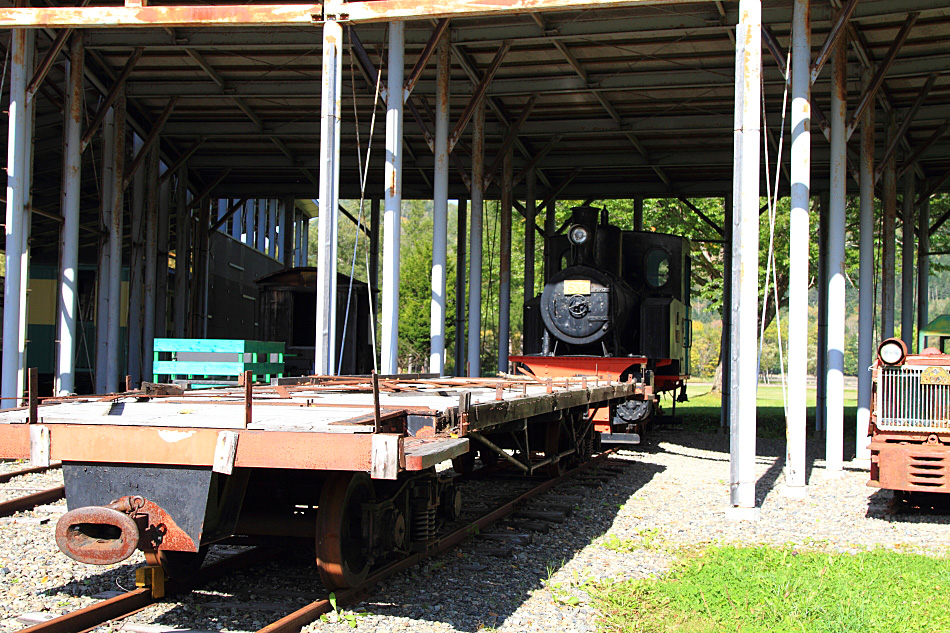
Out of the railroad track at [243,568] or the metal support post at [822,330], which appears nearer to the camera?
the railroad track at [243,568]

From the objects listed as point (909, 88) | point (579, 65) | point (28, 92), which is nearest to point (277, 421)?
point (28, 92)

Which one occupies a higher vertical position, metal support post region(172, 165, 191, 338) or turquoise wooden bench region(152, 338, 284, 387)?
metal support post region(172, 165, 191, 338)

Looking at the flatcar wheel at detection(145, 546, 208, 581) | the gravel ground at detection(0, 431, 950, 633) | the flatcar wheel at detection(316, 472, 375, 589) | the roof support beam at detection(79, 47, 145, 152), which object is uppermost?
the roof support beam at detection(79, 47, 145, 152)

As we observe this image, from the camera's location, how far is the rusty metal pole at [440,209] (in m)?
13.0

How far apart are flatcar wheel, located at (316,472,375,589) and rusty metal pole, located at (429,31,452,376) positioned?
26.0 ft

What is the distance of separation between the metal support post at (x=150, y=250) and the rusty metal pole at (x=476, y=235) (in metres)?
7.71

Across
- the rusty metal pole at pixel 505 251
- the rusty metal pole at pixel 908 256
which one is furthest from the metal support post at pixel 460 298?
the rusty metal pole at pixel 908 256

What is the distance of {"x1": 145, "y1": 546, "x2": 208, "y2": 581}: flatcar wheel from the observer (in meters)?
4.97

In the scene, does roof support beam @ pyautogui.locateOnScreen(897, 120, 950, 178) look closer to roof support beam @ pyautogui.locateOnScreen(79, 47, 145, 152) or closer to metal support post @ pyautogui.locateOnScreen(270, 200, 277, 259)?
roof support beam @ pyautogui.locateOnScreen(79, 47, 145, 152)

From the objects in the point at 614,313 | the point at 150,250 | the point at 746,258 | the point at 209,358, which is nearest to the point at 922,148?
the point at 614,313

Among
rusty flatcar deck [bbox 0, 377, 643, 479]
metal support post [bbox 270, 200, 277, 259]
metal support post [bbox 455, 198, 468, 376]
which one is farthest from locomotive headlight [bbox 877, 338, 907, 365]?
metal support post [bbox 270, 200, 277, 259]

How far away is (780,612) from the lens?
5.03 meters

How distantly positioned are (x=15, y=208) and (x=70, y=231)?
1359mm

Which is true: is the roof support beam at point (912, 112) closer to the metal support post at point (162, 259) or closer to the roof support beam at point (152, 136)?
the roof support beam at point (152, 136)
